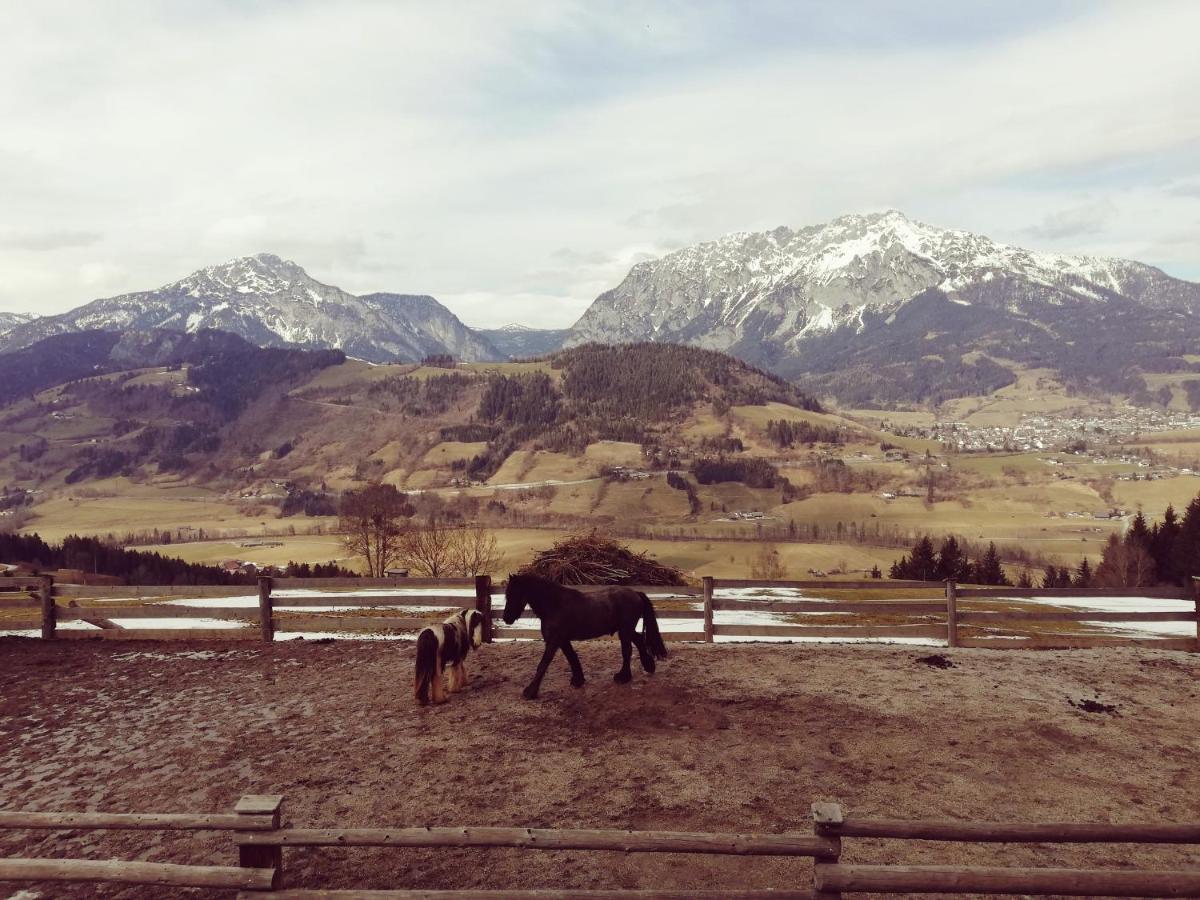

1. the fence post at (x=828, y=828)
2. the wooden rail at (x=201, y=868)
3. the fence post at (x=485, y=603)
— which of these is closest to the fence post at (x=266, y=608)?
the fence post at (x=485, y=603)

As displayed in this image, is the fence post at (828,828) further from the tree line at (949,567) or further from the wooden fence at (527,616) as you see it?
the tree line at (949,567)

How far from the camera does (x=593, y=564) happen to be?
28188 millimetres

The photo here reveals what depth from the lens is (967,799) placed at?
8.33 meters

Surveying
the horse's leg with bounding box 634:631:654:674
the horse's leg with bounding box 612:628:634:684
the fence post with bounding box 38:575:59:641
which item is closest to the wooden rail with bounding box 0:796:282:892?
the horse's leg with bounding box 612:628:634:684

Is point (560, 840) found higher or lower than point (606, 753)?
higher

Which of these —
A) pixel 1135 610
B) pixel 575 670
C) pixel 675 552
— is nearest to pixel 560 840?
pixel 575 670

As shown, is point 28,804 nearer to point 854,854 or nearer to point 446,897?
point 446,897

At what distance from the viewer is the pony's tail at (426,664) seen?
1161 cm

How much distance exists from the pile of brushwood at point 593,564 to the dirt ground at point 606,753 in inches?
517

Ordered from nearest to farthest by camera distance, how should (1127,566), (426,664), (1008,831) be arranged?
(1008,831) < (426,664) < (1127,566)

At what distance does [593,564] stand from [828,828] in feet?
77.2

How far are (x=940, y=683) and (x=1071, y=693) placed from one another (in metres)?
2.03

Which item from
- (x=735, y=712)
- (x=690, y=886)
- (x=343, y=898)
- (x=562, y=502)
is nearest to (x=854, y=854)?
(x=690, y=886)

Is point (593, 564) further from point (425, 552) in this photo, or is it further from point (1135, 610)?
point (425, 552)
